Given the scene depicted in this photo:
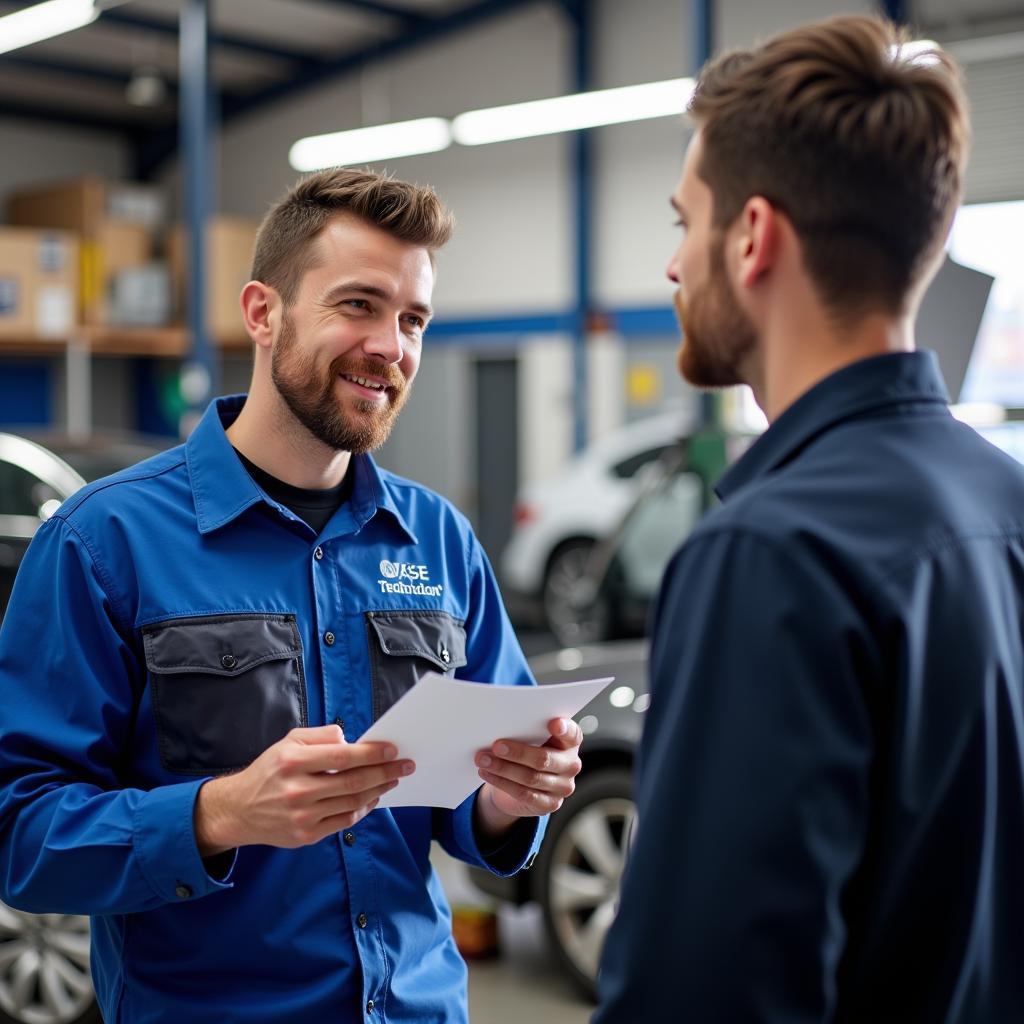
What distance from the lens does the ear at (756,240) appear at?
1.07 m

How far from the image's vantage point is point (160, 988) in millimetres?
1544

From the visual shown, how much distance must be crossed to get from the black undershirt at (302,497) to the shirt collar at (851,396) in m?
0.85

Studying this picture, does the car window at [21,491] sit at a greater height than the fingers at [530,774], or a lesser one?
greater

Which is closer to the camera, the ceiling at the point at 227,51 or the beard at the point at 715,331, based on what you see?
the beard at the point at 715,331

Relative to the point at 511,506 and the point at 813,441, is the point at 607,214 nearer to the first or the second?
the point at 511,506

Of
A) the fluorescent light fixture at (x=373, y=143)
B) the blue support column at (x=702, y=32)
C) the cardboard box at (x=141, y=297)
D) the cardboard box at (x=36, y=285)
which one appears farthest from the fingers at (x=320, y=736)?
the cardboard box at (x=141, y=297)

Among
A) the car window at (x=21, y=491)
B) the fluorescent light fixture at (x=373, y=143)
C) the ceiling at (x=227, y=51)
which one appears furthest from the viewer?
the ceiling at (x=227, y=51)

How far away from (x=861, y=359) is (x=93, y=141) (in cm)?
1642

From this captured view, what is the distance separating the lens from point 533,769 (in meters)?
1.60

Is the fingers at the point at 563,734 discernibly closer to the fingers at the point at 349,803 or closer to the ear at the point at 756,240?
the fingers at the point at 349,803

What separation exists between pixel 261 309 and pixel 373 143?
9427mm

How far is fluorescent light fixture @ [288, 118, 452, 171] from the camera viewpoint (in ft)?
34.0

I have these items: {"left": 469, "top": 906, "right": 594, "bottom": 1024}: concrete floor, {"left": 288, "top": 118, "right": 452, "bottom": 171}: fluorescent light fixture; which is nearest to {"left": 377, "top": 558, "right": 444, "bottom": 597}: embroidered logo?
{"left": 469, "top": 906, "right": 594, "bottom": 1024}: concrete floor

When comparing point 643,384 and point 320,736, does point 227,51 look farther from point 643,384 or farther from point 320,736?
point 320,736
